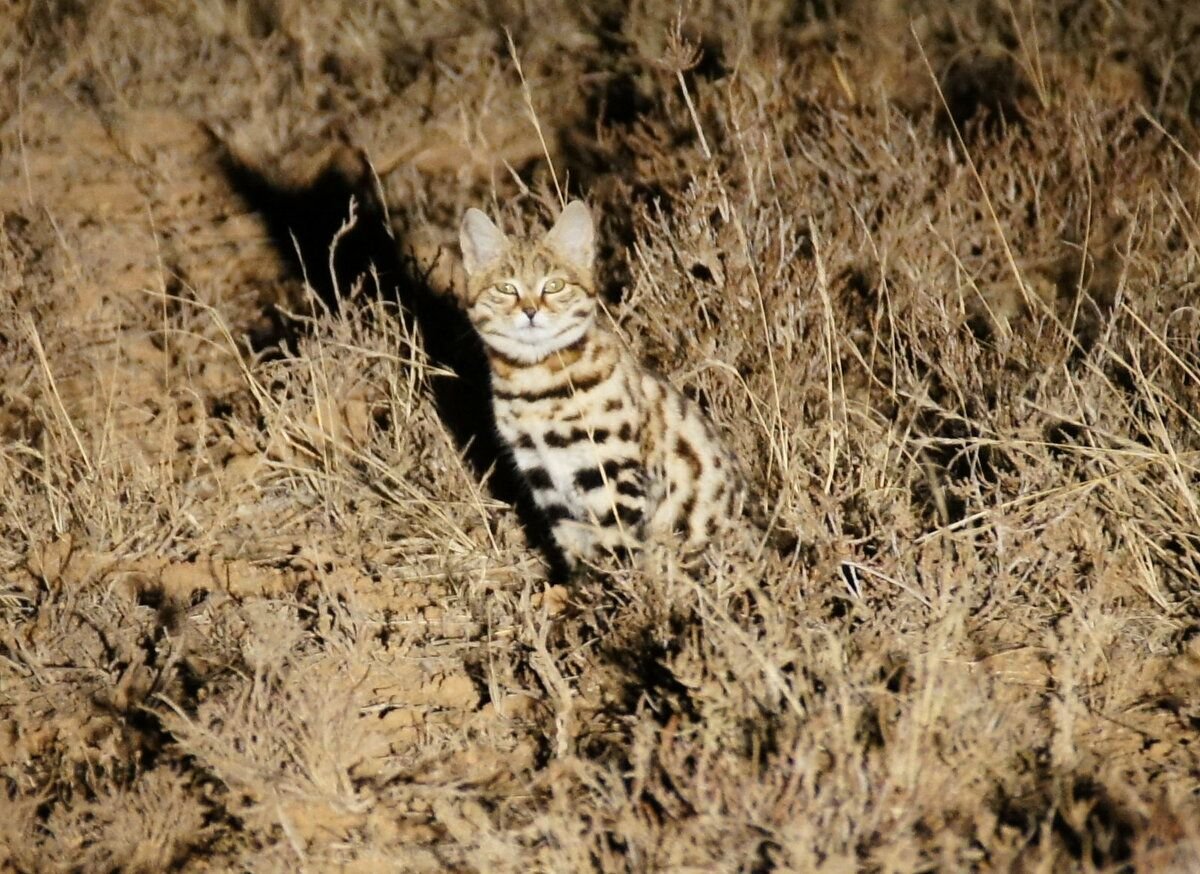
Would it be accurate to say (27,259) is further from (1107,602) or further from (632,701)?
(1107,602)

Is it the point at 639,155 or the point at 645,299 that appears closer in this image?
the point at 645,299

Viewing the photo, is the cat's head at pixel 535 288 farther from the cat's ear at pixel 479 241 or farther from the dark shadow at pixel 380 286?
the dark shadow at pixel 380 286

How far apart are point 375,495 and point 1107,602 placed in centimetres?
237

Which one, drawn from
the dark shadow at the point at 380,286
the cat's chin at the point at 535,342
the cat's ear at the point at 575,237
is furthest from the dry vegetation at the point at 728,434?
the cat's chin at the point at 535,342

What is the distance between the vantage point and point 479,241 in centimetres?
459

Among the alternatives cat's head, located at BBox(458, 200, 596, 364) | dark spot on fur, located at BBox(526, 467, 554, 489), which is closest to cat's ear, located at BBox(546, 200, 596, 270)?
cat's head, located at BBox(458, 200, 596, 364)

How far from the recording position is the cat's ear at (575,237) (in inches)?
175

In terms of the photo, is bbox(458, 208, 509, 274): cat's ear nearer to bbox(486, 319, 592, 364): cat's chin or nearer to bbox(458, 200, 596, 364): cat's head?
bbox(458, 200, 596, 364): cat's head

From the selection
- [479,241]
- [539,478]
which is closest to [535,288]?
[479,241]

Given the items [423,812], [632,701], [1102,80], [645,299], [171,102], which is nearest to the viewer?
[423,812]

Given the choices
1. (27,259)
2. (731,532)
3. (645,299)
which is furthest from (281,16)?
(731,532)

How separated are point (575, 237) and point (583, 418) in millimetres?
619

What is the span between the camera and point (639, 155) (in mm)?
5723

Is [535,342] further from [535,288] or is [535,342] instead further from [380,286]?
[380,286]
